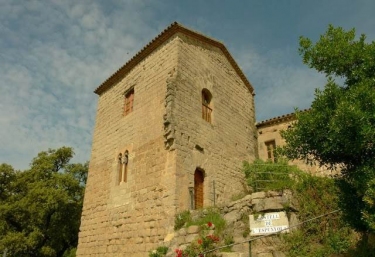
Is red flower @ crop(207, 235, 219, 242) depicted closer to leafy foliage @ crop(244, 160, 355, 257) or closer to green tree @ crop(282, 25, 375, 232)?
leafy foliage @ crop(244, 160, 355, 257)

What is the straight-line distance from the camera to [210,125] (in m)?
13.2

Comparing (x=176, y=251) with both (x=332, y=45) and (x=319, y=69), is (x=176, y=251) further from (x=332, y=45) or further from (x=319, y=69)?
(x=332, y=45)

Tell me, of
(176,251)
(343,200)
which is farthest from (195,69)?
(343,200)

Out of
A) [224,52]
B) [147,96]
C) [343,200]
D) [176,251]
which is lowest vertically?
[176,251]

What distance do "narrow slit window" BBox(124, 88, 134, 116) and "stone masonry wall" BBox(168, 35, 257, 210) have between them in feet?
9.70

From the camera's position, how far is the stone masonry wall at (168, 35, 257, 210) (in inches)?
458

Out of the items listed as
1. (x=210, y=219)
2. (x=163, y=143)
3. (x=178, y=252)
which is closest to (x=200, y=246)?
(x=178, y=252)

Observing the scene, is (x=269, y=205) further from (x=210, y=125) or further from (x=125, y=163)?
(x=125, y=163)

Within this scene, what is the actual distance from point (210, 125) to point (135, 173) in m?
3.46

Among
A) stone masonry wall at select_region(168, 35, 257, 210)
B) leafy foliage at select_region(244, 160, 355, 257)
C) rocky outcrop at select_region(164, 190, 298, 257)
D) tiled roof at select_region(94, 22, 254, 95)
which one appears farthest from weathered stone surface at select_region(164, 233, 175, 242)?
tiled roof at select_region(94, 22, 254, 95)

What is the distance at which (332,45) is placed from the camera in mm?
7434

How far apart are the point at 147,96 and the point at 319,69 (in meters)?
7.44

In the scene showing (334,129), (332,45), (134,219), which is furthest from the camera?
(134,219)

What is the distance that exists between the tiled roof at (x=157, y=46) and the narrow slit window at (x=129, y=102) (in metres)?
1.19
